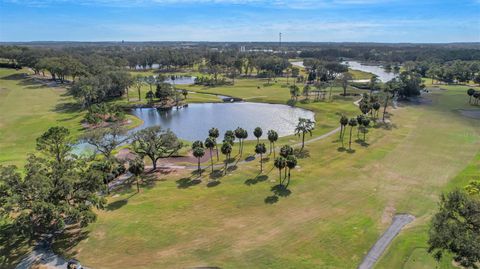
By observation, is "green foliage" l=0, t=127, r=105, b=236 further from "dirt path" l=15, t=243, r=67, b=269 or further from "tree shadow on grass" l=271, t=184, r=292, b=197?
"tree shadow on grass" l=271, t=184, r=292, b=197

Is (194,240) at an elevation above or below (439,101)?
below

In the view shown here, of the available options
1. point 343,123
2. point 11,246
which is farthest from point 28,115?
point 343,123

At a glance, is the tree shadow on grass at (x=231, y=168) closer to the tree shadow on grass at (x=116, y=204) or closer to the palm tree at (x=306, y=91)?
the tree shadow on grass at (x=116, y=204)

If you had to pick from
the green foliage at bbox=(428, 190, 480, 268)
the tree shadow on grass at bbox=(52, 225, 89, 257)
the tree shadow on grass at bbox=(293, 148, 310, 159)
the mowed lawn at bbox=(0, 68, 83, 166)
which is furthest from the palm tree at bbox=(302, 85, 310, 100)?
the tree shadow on grass at bbox=(52, 225, 89, 257)

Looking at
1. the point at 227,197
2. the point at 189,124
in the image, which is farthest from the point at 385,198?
the point at 189,124

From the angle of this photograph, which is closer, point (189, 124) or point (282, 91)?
point (189, 124)

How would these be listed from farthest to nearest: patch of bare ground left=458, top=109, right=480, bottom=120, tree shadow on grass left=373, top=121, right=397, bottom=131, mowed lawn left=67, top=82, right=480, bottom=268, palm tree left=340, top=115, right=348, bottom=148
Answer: patch of bare ground left=458, top=109, right=480, bottom=120
tree shadow on grass left=373, top=121, right=397, bottom=131
palm tree left=340, top=115, right=348, bottom=148
mowed lawn left=67, top=82, right=480, bottom=268

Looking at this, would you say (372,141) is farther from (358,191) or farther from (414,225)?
(414,225)

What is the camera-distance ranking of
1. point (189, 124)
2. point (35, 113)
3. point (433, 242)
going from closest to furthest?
point (433, 242) < point (189, 124) < point (35, 113)
